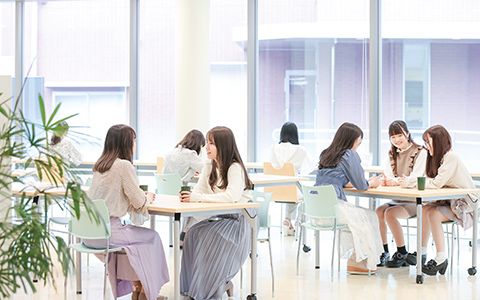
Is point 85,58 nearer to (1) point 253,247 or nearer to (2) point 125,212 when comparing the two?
(2) point 125,212

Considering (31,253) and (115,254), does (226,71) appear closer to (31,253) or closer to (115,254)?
(115,254)

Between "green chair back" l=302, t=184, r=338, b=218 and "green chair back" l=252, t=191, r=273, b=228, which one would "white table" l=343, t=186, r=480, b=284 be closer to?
"green chair back" l=302, t=184, r=338, b=218

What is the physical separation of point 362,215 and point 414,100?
Answer: 9.79 feet

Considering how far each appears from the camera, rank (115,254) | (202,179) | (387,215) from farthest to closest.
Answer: (387,215)
(202,179)
(115,254)

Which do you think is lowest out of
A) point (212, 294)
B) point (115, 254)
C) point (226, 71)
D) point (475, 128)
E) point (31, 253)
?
point (212, 294)

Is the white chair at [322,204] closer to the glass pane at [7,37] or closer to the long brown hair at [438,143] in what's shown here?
the long brown hair at [438,143]

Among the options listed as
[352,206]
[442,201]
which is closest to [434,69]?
[442,201]

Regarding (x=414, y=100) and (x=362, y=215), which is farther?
(x=414, y=100)

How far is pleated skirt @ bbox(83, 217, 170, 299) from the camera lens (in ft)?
12.3

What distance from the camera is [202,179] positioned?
4.20 m

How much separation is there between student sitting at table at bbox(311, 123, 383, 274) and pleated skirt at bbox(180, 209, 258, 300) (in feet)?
3.47

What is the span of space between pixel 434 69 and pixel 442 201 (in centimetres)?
280

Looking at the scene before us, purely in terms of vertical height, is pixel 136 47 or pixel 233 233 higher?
pixel 136 47

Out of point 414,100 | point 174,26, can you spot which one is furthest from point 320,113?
point 174,26
